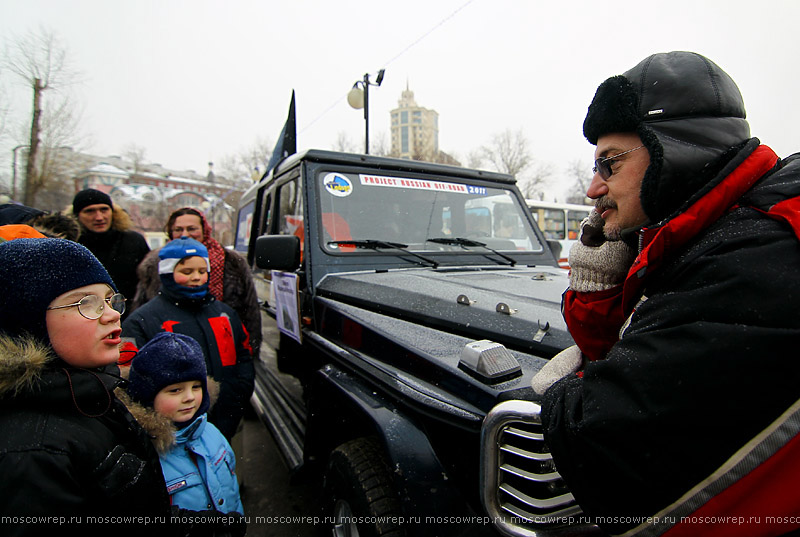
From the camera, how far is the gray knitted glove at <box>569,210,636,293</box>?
1.04 metres

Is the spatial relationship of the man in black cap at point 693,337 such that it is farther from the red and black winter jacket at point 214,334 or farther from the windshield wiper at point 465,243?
the red and black winter jacket at point 214,334

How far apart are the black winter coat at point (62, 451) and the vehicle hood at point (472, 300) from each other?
1.12 metres

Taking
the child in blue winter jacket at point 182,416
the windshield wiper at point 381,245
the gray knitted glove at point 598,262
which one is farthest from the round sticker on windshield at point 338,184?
the gray knitted glove at point 598,262

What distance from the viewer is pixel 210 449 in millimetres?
1747

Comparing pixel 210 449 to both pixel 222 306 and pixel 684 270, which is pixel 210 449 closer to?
pixel 222 306

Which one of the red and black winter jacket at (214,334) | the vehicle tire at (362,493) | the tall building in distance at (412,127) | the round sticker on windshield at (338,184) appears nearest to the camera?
the vehicle tire at (362,493)

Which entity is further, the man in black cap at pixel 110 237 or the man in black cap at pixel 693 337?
the man in black cap at pixel 110 237

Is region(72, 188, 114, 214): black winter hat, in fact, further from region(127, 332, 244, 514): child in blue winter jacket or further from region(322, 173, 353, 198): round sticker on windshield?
region(127, 332, 244, 514): child in blue winter jacket

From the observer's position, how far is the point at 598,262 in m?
1.07

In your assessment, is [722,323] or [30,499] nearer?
[722,323]

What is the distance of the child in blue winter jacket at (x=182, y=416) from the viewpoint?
1.61m

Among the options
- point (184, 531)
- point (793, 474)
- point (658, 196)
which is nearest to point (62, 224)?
point (184, 531)

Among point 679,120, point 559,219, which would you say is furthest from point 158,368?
point 559,219

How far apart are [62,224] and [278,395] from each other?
191cm
